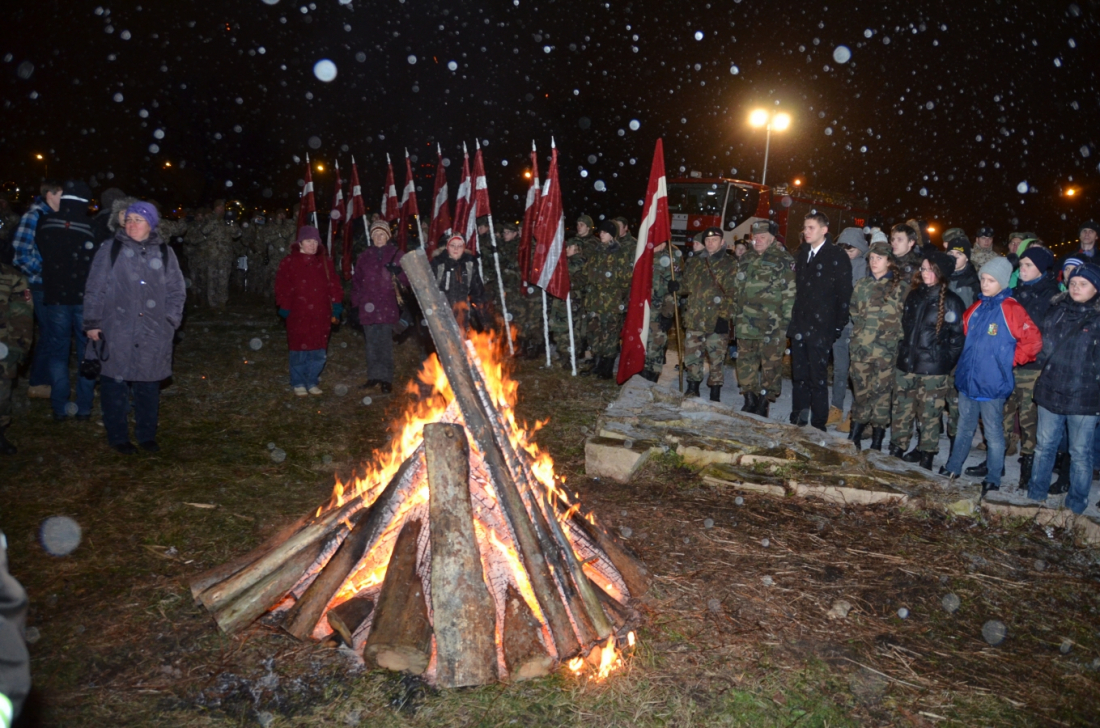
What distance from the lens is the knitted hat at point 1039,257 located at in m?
6.16

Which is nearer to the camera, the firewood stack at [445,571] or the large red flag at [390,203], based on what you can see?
the firewood stack at [445,571]

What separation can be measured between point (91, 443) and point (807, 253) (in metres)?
7.54

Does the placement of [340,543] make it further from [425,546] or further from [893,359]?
[893,359]

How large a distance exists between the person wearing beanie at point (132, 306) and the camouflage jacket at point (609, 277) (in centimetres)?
618

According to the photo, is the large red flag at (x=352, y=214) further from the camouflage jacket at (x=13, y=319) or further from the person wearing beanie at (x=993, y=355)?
the person wearing beanie at (x=993, y=355)

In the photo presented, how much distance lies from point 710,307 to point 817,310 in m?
1.50

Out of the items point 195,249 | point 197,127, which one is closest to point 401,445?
point 195,249

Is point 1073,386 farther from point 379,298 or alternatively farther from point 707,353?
point 379,298

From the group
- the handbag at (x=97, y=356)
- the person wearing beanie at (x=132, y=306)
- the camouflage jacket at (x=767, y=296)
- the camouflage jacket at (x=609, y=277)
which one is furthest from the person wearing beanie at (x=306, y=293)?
the camouflage jacket at (x=767, y=296)

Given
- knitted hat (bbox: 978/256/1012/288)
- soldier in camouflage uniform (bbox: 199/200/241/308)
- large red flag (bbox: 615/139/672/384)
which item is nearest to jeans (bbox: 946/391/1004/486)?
knitted hat (bbox: 978/256/1012/288)

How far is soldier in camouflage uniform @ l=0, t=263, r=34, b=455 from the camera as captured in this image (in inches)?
218

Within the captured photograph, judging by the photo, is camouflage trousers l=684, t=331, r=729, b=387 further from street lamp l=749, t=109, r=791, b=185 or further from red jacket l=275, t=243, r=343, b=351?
street lamp l=749, t=109, r=791, b=185

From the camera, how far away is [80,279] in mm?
6949

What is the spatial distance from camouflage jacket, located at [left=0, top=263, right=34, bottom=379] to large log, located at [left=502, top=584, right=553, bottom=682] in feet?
16.4
